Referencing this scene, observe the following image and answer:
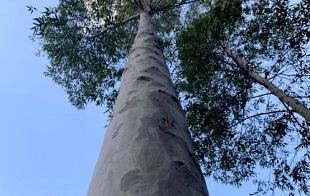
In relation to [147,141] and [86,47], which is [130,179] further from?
[86,47]

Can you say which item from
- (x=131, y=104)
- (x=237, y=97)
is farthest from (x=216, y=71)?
(x=131, y=104)

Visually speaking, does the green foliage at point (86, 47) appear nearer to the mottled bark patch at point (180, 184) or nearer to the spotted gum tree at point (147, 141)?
the spotted gum tree at point (147, 141)

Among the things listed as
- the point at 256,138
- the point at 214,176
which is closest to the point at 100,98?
the point at 214,176

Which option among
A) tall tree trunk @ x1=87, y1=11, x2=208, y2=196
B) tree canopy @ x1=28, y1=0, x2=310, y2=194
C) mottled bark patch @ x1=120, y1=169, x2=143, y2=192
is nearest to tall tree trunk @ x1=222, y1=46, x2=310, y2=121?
tree canopy @ x1=28, y1=0, x2=310, y2=194

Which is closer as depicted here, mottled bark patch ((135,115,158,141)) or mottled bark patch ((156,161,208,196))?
mottled bark patch ((156,161,208,196))

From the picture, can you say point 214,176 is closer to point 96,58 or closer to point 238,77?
point 238,77

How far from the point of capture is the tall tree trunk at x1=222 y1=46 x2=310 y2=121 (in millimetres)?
5141

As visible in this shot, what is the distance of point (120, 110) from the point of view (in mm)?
1614

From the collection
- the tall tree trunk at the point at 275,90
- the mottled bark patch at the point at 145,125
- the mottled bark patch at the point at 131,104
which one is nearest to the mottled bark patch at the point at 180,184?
the mottled bark patch at the point at 145,125

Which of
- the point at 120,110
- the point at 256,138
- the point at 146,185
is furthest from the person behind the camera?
the point at 256,138

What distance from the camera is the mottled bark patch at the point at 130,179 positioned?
0.97m

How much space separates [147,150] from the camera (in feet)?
3.75

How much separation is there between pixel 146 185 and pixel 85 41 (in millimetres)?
5491

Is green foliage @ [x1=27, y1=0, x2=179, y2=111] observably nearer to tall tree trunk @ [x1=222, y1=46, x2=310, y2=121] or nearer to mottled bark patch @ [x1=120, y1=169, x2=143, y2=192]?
tall tree trunk @ [x1=222, y1=46, x2=310, y2=121]
